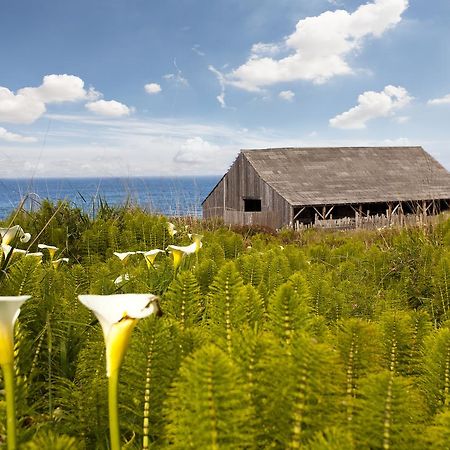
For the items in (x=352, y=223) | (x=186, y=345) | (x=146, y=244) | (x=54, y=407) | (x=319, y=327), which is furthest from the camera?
(x=352, y=223)

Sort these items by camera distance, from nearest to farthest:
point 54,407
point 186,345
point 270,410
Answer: point 270,410
point 186,345
point 54,407

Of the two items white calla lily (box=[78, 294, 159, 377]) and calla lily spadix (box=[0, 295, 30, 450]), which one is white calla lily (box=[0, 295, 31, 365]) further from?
white calla lily (box=[78, 294, 159, 377])

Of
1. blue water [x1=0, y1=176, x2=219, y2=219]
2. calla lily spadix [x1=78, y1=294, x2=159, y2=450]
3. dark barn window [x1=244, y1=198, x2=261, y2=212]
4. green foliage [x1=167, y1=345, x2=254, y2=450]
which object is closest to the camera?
green foliage [x1=167, y1=345, x2=254, y2=450]

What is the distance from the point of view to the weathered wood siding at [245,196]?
3188 centimetres

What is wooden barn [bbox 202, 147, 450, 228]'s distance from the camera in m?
31.9

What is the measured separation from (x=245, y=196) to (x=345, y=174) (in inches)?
288

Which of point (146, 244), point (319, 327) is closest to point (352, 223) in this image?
point (146, 244)

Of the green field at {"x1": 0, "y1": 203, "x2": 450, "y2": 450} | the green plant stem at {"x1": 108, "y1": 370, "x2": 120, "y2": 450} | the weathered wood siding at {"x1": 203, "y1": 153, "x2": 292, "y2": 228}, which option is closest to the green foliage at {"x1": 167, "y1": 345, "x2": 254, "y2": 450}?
the green field at {"x1": 0, "y1": 203, "x2": 450, "y2": 450}

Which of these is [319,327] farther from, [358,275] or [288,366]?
[358,275]

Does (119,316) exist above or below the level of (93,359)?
above

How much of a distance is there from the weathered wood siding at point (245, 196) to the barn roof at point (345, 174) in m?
0.59

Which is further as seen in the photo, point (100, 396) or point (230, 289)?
point (230, 289)

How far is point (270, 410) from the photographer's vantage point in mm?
906

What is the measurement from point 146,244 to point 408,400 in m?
4.11
